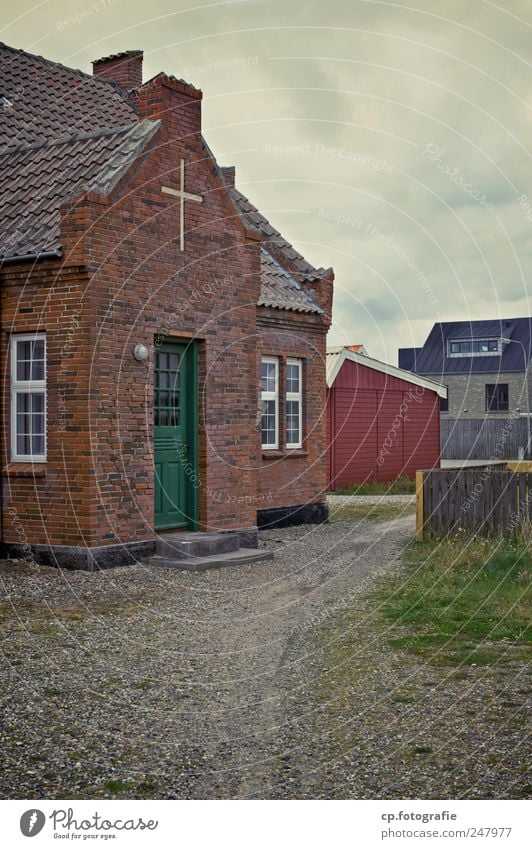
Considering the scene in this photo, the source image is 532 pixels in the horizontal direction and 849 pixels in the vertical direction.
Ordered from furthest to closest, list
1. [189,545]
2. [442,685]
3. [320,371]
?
[320,371] → [189,545] → [442,685]

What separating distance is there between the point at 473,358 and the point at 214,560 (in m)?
48.7

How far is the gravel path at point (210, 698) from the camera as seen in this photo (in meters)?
5.48

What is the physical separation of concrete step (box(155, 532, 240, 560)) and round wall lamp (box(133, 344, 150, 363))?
255cm

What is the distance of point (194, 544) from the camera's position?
44.4 ft

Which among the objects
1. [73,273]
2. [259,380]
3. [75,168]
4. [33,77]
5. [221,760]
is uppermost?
[33,77]

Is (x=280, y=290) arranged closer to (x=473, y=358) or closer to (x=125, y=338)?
(x=125, y=338)

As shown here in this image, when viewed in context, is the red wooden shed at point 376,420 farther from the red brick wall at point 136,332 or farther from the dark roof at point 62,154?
the red brick wall at point 136,332

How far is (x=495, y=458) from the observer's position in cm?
4538

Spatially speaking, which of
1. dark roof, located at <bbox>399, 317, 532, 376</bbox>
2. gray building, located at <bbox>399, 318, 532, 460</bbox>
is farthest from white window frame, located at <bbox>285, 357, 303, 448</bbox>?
dark roof, located at <bbox>399, 317, 532, 376</bbox>

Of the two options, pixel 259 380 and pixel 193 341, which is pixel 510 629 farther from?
pixel 259 380

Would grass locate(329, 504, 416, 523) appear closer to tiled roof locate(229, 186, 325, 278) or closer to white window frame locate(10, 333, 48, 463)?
tiled roof locate(229, 186, 325, 278)

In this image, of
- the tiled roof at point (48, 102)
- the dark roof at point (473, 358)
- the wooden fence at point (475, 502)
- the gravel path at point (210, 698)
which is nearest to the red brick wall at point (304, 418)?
the wooden fence at point (475, 502)

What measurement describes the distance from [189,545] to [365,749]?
7.72 m

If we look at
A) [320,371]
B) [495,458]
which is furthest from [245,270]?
[495,458]
